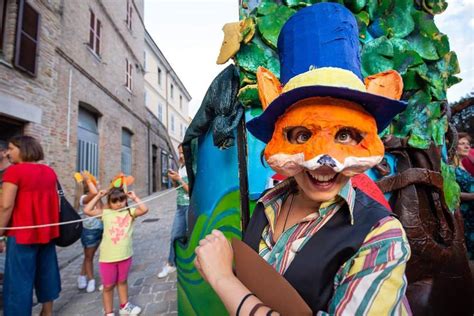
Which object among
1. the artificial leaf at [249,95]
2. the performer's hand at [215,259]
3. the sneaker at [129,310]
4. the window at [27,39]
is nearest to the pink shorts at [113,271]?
the sneaker at [129,310]

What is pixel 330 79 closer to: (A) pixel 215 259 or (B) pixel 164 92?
(A) pixel 215 259

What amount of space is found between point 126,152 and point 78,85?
15.0 feet

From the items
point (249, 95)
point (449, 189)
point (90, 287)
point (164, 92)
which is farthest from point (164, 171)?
point (449, 189)

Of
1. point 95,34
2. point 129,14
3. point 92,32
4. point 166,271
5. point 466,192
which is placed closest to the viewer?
point 466,192

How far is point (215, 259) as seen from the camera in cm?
90

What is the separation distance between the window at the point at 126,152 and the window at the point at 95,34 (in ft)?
11.7

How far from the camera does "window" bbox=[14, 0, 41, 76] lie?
570 cm

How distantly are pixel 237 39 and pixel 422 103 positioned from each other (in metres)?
1.38

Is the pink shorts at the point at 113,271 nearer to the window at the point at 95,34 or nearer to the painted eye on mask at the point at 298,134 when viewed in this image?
the painted eye on mask at the point at 298,134

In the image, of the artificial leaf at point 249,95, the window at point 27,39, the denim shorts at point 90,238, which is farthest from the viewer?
the window at point 27,39

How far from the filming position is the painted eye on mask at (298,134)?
97 centimetres

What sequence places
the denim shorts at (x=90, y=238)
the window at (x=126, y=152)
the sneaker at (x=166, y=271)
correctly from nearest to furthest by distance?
1. the denim shorts at (x=90, y=238)
2. the sneaker at (x=166, y=271)
3. the window at (x=126, y=152)

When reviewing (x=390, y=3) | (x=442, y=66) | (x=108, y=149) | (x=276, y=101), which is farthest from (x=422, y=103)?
(x=108, y=149)

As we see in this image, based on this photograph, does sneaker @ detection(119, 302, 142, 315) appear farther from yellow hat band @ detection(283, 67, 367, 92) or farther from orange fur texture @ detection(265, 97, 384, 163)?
yellow hat band @ detection(283, 67, 367, 92)
